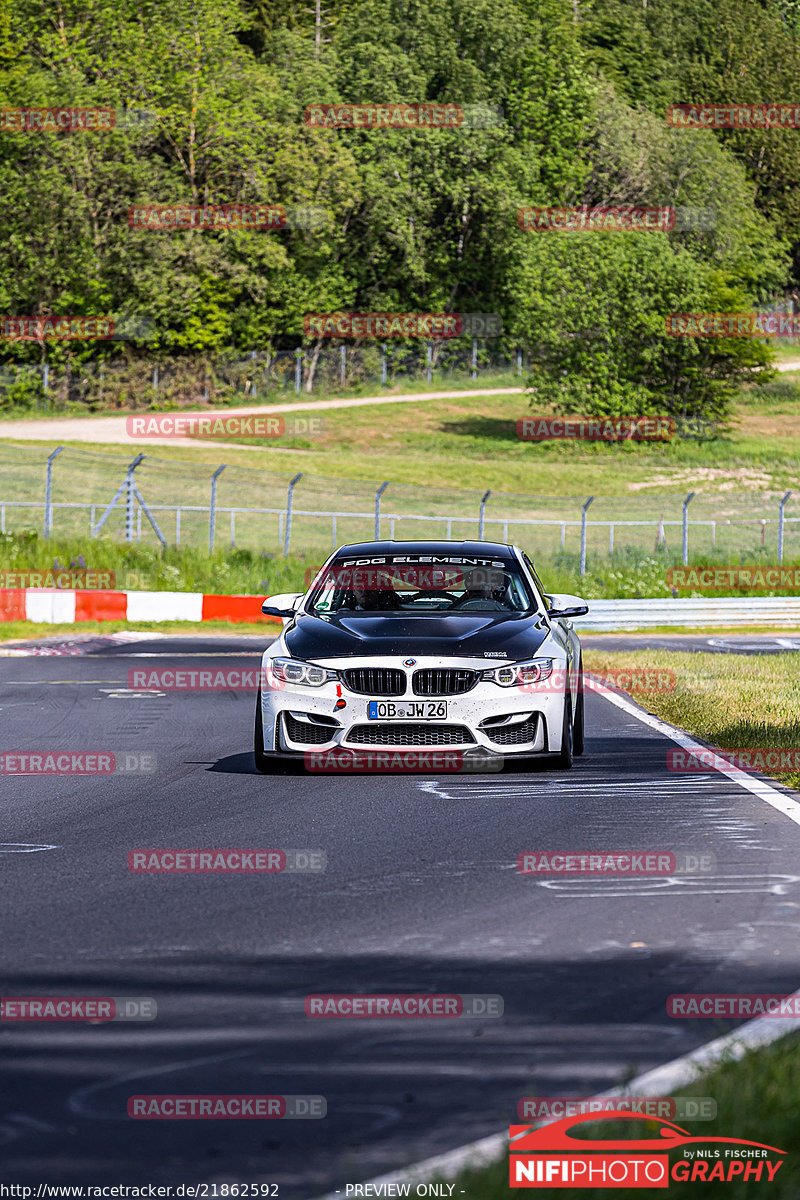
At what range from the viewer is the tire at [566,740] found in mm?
10453

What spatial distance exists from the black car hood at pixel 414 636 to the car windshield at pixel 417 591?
37 centimetres

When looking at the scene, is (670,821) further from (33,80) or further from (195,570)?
(33,80)

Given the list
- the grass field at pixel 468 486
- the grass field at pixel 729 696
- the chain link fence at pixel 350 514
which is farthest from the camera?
the grass field at pixel 468 486

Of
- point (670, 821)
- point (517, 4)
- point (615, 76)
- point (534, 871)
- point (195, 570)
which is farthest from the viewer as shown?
point (615, 76)

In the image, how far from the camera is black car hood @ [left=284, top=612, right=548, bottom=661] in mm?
10273

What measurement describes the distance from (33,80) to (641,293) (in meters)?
24.6

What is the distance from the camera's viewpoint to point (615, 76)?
98.8 meters

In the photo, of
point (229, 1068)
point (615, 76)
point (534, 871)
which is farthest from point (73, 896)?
point (615, 76)

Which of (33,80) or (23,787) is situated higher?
(33,80)
